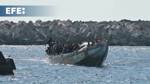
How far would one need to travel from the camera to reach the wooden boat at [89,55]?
323 ft

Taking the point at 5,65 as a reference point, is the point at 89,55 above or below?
below

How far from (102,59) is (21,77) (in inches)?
749

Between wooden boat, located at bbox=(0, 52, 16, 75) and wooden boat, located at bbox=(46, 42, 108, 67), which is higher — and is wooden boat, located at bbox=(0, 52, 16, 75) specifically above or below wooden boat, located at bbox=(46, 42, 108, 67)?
above

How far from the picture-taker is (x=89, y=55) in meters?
98.6

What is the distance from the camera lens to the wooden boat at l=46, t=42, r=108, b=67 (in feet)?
323

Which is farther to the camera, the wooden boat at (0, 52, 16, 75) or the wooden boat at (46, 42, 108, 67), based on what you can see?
the wooden boat at (46, 42, 108, 67)

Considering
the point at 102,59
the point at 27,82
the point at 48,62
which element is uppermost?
the point at 27,82

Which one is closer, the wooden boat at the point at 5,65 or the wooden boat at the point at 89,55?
the wooden boat at the point at 5,65

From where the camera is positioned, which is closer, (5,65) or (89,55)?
(5,65)

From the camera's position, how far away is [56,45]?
10781 centimetres

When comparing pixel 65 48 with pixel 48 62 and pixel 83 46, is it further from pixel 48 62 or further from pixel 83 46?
pixel 48 62

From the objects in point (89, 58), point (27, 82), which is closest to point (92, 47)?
point (89, 58)

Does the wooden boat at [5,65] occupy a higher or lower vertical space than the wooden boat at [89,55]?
higher

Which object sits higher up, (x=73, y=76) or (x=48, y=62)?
(x=73, y=76)
